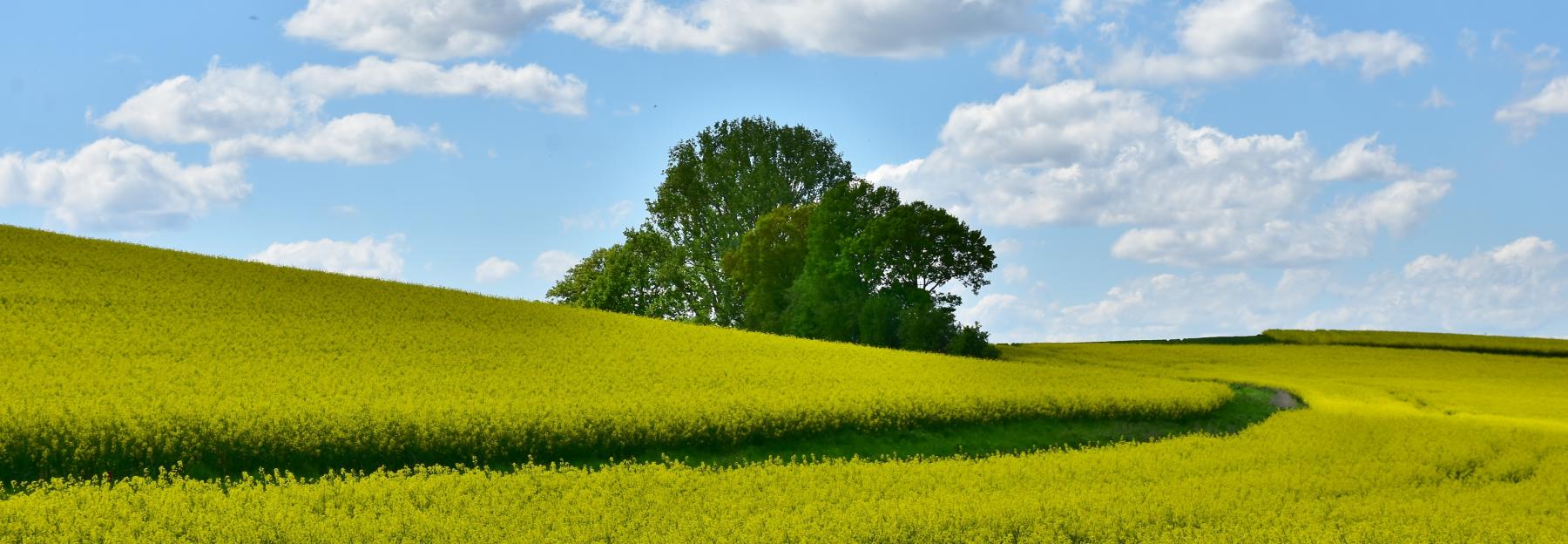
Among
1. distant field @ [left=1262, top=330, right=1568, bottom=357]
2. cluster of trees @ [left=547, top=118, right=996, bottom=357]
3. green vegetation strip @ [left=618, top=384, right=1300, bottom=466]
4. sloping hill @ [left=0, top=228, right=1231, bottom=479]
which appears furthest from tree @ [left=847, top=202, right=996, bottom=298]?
distant field @ [left=1262, top=330, right=1568, bottom=357]

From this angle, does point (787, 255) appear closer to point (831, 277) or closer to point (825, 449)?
point (831, 277)

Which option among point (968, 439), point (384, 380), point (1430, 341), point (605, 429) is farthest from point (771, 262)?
point (1430, 341)

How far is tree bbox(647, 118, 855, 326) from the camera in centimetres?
6781

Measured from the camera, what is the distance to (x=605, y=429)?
875 inches

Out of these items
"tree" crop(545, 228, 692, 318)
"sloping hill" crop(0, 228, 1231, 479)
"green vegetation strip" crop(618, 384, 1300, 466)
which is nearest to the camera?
"sloping hill" crop(0, 228, 1231, 479)

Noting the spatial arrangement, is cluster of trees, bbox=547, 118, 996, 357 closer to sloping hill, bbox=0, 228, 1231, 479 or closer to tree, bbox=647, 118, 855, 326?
tree, bbox=647, 118, 855, 326

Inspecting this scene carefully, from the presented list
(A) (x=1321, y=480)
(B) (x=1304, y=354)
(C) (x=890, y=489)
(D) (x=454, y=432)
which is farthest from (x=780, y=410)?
(B) (x=1304, y=354)

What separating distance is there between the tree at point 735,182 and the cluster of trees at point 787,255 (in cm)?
7

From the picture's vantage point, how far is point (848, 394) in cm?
2730

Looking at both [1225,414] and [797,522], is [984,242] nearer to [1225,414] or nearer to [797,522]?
[1225,414]

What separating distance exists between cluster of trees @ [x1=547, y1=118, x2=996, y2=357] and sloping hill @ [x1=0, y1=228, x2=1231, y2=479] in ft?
35.9

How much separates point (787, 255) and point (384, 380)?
115 ft

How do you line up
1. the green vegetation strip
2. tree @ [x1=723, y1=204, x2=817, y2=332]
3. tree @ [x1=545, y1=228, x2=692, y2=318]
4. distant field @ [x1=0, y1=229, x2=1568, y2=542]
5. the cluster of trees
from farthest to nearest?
1. tree @ [x1=545, y1=228, x2=692, y2=318]
2. tree @ [x1=723, y1=204, x2=817, y2=332]
3. the cluster of trees
4. the green vegetation strip
5. distant field @ [x1=0, y1=229, x2=1568, y2=542]

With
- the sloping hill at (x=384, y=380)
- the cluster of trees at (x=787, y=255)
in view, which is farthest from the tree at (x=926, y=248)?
the sloping hill at (x=384, y=380)
